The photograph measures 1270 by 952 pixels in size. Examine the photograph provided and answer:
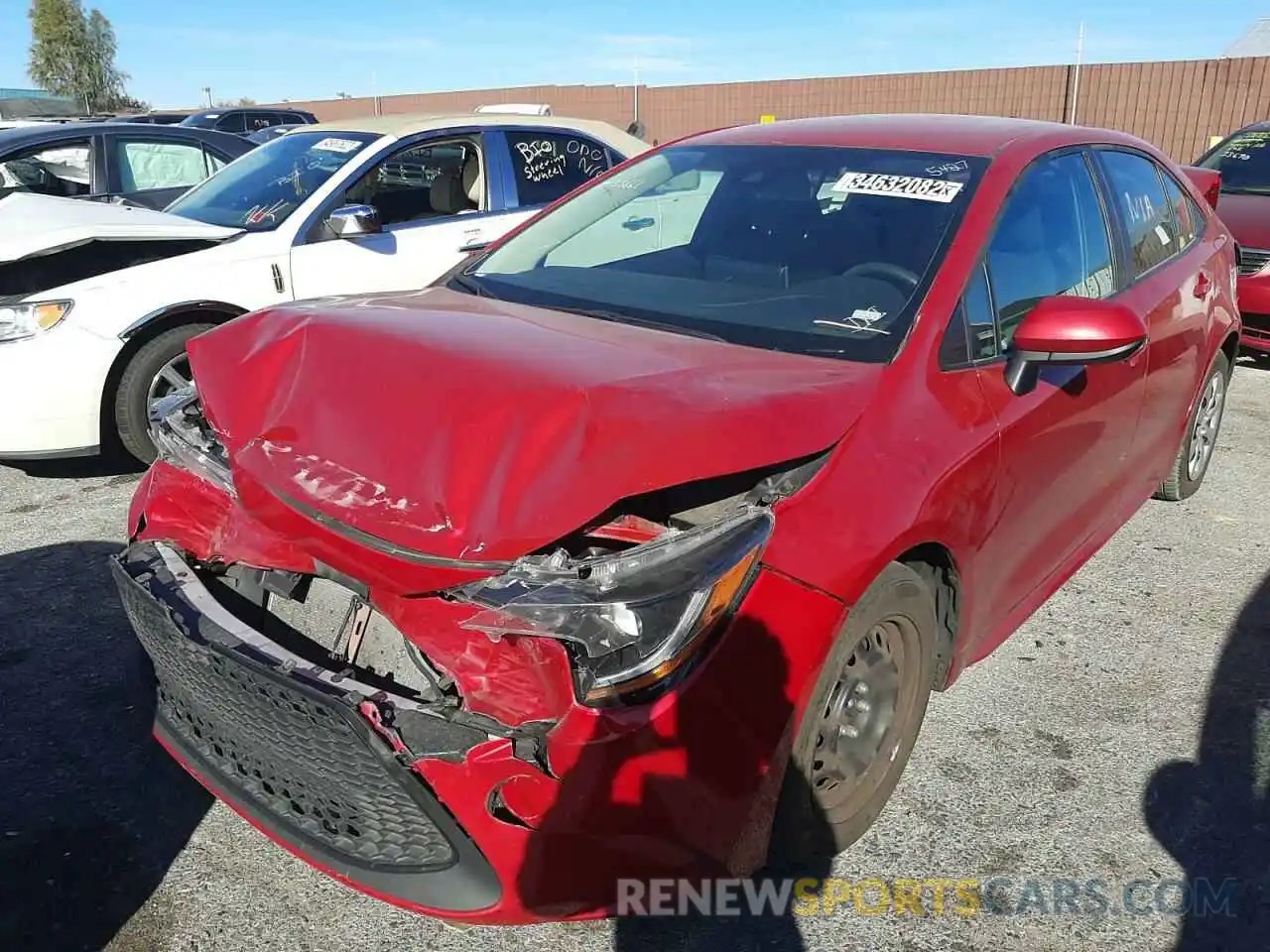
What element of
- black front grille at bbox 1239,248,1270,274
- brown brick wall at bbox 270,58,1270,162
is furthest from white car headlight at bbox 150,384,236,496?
brown brick wall at bbox 270,58,1270,162

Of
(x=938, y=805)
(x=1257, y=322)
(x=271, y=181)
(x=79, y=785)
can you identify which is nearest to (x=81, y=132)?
(x=271, y=181)

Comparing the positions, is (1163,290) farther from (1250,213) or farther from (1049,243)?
(1250,213)

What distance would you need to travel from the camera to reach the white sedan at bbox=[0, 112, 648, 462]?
438 centimetres

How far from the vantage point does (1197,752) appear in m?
2.83

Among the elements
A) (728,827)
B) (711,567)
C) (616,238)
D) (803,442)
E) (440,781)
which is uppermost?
(616,238)

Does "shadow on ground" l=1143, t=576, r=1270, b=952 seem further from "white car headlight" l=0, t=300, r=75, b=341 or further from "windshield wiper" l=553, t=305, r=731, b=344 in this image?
"white car headlight" l=0, t=300, r=75, b=341

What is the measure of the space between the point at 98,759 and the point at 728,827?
1832 millimetres

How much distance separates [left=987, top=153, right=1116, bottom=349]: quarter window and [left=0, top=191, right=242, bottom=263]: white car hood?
3723 millimetres

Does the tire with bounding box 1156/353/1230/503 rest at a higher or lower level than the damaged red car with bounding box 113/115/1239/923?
lower

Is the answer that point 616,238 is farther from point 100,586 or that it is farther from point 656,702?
point 100,586

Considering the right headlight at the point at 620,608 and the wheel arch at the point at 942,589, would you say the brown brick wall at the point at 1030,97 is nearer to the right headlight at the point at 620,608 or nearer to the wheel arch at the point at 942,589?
the wheel arch at the point at 942,589

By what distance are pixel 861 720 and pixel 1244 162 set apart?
7.90m

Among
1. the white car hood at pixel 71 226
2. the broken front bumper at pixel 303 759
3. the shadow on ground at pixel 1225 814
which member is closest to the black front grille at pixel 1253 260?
the shadow on ground at pixel 1225 814

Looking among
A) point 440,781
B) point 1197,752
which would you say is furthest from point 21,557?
point 1197,752
